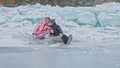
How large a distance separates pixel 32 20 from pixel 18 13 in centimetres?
27

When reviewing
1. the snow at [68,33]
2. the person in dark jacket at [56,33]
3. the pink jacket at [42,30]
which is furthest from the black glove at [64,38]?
the pink jacket at [42,30]

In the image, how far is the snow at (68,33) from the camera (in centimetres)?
357

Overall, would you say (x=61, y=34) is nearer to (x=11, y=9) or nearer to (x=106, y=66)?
(x=11, y=9)

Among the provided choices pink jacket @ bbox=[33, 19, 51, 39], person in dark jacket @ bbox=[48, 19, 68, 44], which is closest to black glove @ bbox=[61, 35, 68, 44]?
person in dark jacket @ bbox=[48, 19, 68, 44]

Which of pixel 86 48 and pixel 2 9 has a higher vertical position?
pixel 2 9

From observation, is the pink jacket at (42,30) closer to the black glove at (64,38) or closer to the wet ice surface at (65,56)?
the black glove at (64,38)

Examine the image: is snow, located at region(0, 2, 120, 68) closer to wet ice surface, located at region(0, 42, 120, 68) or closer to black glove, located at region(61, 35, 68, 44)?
wet ice surface, located at region(0, 42, 120, 68)

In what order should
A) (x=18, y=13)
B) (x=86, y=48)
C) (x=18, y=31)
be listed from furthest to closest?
(x=18, y=13) < (x=18, y=31) < (x=86, y=48)

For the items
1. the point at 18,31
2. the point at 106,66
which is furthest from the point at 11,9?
the point at 106,66

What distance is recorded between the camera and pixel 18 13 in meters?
5.41

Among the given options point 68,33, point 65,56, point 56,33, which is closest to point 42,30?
point 56,33

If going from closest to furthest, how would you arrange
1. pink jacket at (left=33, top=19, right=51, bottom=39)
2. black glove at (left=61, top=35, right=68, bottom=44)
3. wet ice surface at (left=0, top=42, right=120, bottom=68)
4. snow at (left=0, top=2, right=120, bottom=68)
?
wet ice surface at (left=0, top=42, right=120, bottom=68) < snow at (left=0, top=2, right=120, bottom=68) < black glove at (left=61, top=35, right=68, bottom=44) < pink jacket at (left=33, top=19, right=51, bottom=39)

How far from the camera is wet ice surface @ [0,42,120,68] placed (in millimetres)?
3335

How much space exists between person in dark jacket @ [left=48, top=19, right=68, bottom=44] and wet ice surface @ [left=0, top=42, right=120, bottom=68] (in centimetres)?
24
